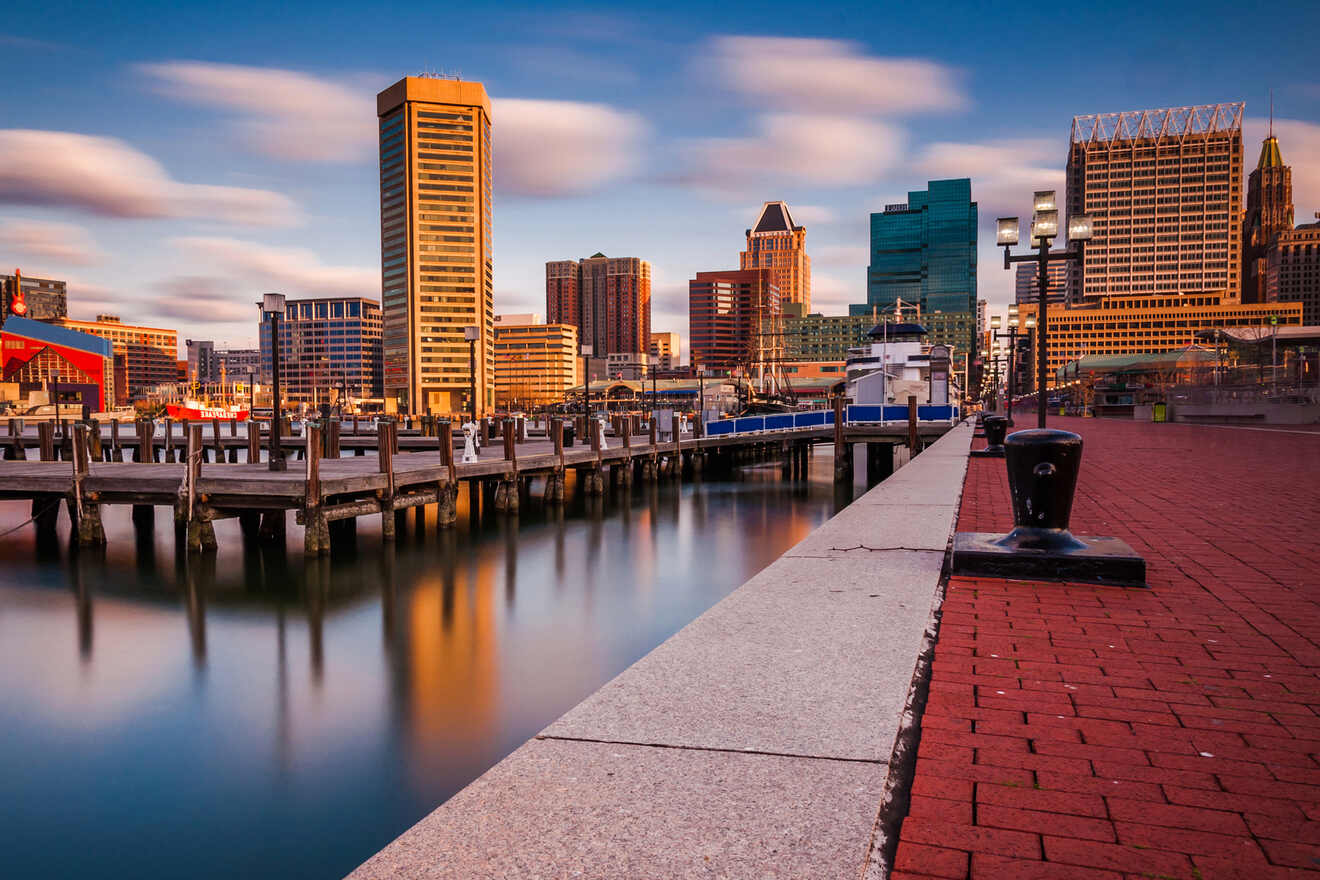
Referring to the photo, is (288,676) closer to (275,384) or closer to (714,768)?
(714,768)

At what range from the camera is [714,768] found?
3.22 meters

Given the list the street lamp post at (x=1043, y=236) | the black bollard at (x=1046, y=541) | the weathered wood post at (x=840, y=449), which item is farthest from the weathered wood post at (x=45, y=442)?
the black bollard at (x=1046, y=541)

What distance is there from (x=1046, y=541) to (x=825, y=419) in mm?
32575

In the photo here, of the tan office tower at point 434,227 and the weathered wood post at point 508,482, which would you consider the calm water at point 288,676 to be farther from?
the tan office tower at point 434,227

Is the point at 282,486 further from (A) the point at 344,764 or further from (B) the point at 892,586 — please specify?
(B) the point at 892,586

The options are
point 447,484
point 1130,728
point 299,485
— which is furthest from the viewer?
point 447,484

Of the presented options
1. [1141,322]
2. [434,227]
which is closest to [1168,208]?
[1141,322]

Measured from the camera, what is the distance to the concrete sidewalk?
8.55 ft

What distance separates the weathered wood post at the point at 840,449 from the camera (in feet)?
115

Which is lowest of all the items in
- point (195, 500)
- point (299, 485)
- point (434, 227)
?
point (195, 500)

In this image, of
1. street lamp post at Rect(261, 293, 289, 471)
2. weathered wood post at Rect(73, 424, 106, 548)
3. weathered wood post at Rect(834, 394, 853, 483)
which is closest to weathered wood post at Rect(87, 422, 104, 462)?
weathered wood post at Rect(73, 424, 106, 548)

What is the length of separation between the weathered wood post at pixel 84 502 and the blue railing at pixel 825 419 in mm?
25311

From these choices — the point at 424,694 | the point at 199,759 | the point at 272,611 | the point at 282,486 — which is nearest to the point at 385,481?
the point at 282,486

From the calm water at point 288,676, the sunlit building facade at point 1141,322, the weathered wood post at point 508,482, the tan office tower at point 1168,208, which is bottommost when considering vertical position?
the calm water at point 288,676
